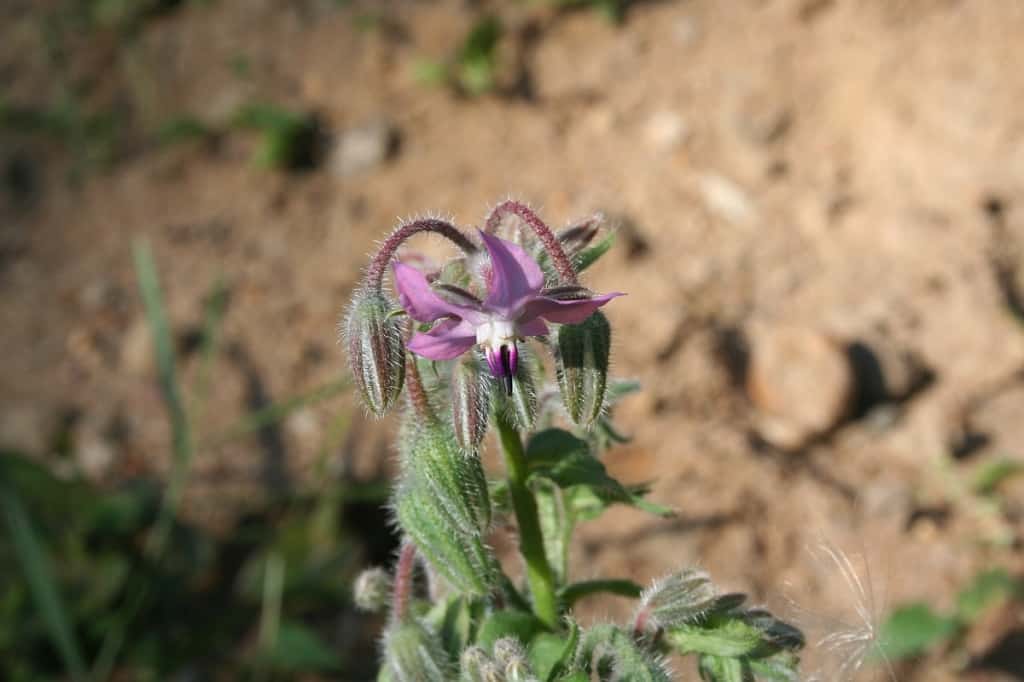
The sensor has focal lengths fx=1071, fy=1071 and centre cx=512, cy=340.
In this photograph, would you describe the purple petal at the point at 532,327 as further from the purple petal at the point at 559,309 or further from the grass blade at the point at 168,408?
the grass blade at the point at 168,408

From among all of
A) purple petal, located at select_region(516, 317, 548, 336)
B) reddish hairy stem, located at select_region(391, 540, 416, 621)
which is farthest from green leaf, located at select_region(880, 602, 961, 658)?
purple petal, located at select_region(516, 317, 548, 336)

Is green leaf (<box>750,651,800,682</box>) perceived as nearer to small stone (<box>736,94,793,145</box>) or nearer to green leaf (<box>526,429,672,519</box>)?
green leaf (<box>526,429,672,519</box>)

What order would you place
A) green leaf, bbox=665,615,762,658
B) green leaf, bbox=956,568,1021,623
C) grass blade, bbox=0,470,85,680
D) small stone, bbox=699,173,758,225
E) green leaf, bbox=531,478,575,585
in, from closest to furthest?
1. green leaf, bbox=665,615,762,658
2. green leaf, bbox=531,478,575,585
3. grass blade, bbox=0,470,85,680
4. green leaf, bbox=956,568,1021,623
5. small stone, bbox=699,173,758,225

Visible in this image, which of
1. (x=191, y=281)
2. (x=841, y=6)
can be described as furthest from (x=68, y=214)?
(x=841, y=6)

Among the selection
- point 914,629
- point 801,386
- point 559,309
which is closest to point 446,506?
point 559,309

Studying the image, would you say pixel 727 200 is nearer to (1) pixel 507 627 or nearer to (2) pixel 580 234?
(2) pixel 580 234

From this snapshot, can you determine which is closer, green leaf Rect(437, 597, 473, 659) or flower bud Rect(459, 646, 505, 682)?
flower bud Rect(459, 646, 505, 682)

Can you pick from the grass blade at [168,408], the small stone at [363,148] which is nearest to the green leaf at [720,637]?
the grass blade at [168,408]

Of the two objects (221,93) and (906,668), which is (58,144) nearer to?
(221,93)
